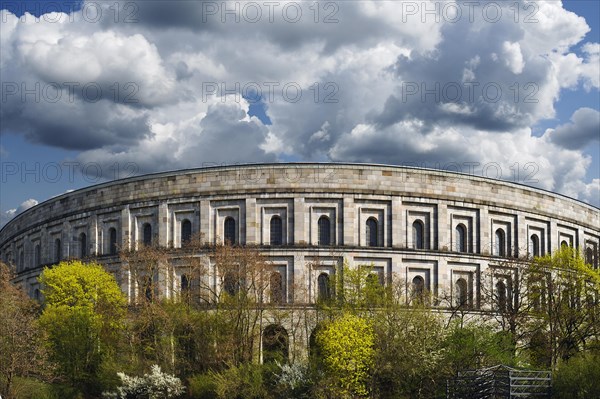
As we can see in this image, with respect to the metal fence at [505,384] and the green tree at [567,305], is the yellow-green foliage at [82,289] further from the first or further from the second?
the green tree at [567,305]

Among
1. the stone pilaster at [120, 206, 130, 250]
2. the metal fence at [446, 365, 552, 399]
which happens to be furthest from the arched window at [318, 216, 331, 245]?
the metal fence at [446, 365, 552, 399]

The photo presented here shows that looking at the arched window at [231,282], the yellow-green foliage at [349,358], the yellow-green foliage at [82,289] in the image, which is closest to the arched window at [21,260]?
the yellow-green foliage at [82,289]

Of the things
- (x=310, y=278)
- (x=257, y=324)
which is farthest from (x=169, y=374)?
(x=310, y=278)

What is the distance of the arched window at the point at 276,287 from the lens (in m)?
52.8

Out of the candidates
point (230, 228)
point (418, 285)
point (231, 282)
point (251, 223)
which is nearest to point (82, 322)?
point (231, 282)

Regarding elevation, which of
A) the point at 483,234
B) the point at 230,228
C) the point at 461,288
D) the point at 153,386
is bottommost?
the point at 153,386

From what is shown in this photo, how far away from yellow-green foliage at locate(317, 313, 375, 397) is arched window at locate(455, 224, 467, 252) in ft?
67.7

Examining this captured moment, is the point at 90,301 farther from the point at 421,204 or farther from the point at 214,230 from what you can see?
the point at 421,204

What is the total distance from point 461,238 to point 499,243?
3315mm

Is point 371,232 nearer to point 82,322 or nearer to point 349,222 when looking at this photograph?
point 349,222

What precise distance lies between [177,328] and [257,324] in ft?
15.5

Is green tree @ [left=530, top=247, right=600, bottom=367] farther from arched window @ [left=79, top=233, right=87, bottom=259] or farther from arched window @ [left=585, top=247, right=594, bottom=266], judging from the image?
arched window @ [left=79, top=233, right=87, bottom=259]

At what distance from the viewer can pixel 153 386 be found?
150 ft

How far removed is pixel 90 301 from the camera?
2172 inches
